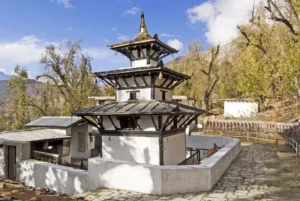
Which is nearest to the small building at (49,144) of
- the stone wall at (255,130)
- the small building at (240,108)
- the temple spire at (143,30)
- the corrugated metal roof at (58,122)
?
the corrugated metal roof at (58,122)

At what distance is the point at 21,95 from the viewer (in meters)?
29.0

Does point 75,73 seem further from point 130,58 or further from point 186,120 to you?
point 186,120

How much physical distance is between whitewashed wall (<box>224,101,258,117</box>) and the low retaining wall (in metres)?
27.5

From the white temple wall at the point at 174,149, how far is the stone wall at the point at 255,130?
8250 mm

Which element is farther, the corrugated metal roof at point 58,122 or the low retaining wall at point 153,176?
the corrugated metal roof at point 58,122

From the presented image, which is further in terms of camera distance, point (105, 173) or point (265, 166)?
point (265, 166)

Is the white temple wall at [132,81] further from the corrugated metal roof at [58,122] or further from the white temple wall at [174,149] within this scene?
the corrugated metal roof at [58,122]

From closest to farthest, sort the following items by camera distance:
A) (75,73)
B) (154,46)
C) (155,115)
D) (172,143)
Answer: (155,115), (172,143), (154,46), (75,73)

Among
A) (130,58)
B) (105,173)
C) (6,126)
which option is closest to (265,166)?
(105,173)

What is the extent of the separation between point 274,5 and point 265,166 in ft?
39.3

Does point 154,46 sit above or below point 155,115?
above

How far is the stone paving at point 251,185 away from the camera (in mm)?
8070

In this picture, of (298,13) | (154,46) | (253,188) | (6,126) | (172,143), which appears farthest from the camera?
(6,126)

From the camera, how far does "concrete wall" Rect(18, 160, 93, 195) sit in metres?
10.2
